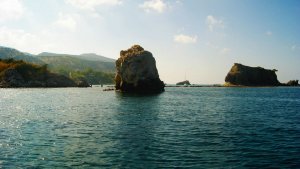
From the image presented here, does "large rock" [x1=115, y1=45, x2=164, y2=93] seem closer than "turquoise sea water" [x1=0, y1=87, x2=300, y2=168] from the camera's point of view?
No

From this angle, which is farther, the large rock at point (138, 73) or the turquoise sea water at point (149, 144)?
the large rock at point (138, 73)

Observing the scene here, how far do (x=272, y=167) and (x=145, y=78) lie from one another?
113365mm

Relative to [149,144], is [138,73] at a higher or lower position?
higher

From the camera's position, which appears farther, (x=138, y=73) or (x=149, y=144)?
Result: (x=138, y=73)

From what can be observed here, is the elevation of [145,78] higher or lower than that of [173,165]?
higher

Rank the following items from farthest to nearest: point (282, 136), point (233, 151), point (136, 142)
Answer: point (282, 136) < point (136, 142) < point (233, 151)

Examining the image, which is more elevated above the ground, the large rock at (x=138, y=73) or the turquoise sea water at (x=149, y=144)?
the large rock at (x=138, y=73)

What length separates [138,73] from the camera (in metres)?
136

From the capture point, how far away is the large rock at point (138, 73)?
5354 inches

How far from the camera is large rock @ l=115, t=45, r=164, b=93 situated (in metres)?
136

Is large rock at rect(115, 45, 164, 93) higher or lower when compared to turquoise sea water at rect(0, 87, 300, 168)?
higher

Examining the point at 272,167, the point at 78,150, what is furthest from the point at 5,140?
the point at 272,167

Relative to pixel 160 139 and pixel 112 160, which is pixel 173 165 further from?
pixel 160 139

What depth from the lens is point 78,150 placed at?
28.4m
